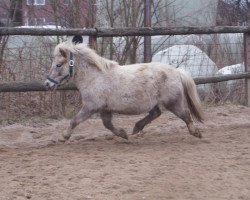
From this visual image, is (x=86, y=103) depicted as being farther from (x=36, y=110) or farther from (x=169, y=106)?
(x=36, y=110)

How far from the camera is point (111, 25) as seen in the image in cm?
1122

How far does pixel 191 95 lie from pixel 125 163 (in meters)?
2.12

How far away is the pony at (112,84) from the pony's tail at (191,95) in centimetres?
12

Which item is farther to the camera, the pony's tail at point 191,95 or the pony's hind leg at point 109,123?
the pony's tail at point 191,95

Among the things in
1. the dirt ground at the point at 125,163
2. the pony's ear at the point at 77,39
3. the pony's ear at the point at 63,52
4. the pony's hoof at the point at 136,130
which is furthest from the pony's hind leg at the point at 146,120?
the pony's ear at the point at 77,39

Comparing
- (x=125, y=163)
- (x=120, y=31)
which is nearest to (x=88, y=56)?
(x=120, y=31)

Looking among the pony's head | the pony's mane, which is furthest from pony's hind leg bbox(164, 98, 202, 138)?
the pony's head

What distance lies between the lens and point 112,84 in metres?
7.22

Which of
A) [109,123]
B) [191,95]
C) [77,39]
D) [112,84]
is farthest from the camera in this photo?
[77,39]

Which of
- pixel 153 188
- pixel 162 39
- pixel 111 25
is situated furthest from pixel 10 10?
pixel 153 188

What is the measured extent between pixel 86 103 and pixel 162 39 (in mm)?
5225

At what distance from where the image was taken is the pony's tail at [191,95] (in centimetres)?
760

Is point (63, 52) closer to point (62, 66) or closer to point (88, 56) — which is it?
point (62, 66)

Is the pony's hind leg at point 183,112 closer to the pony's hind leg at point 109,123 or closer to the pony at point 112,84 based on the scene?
the pony at point 112,84
